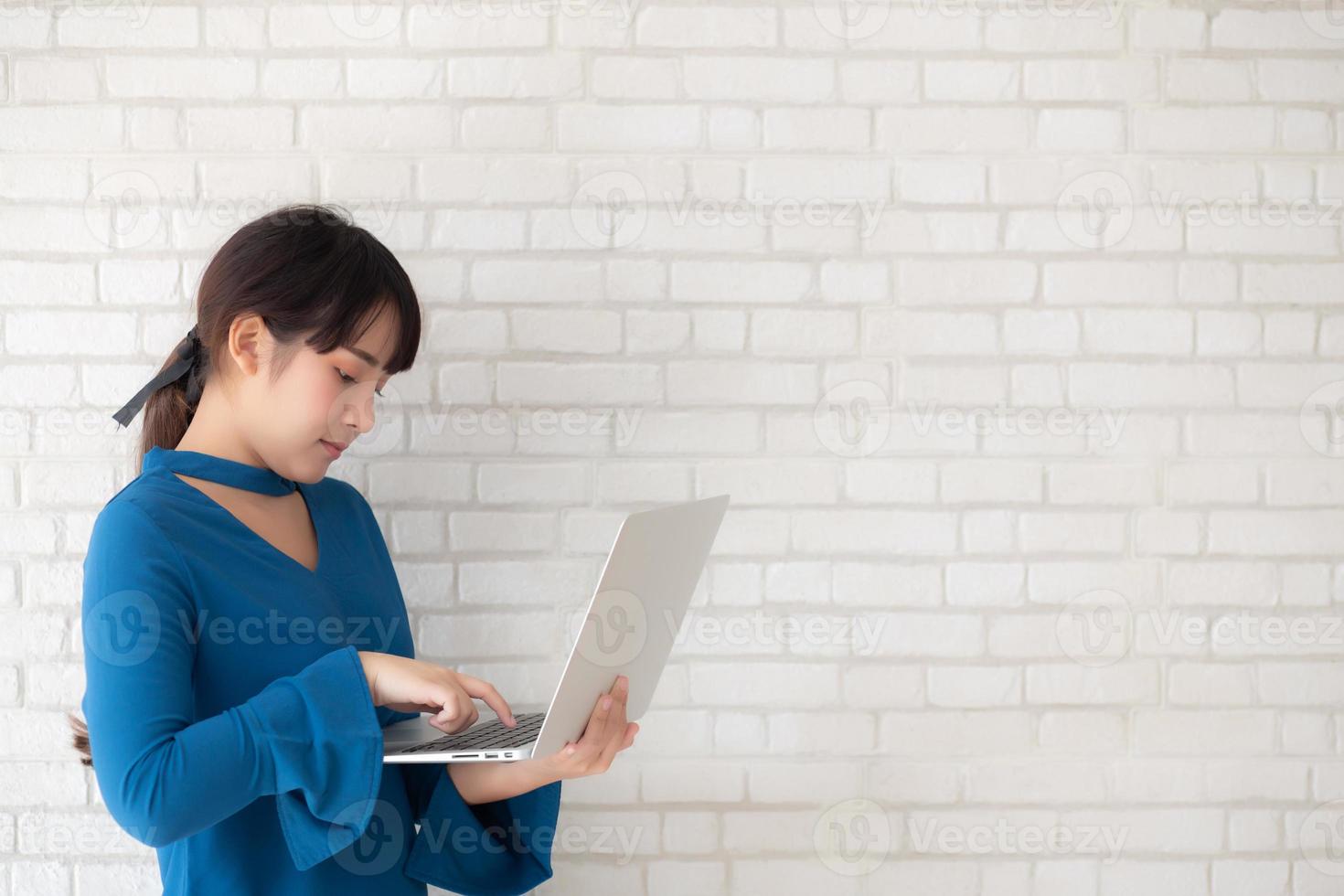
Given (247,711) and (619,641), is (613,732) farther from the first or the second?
(247,711)

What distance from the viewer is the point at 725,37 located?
1.60 m

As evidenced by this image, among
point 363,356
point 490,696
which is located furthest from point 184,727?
point 363,356

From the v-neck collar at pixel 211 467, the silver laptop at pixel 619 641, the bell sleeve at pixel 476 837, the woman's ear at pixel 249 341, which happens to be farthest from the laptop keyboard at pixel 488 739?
the woman's ear at pixel 249 341

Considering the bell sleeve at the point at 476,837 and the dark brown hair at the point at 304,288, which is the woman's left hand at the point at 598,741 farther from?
the dark brown hair at the point at 304,288

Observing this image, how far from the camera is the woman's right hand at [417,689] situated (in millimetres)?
1088

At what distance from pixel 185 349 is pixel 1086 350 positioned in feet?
4.35

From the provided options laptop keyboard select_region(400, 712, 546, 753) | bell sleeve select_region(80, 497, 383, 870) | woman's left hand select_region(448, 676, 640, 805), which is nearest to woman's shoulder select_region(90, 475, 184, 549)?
bell sleeve select_region(80, 497, 383, 870)

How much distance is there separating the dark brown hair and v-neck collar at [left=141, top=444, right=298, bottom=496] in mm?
112

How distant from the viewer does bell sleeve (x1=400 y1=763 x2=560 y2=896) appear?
49.5 inches

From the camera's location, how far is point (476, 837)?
1.29 meters

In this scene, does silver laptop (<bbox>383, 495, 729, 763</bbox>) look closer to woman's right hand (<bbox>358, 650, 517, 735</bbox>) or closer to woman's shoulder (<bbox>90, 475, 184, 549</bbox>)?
woman's right hand (<bbox>358, 650, 517, 735</bbox>)

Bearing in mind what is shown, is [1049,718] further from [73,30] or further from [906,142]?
[73,30]

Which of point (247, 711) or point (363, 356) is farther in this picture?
point (363, 356)

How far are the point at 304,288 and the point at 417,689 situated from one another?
18.4 inches
